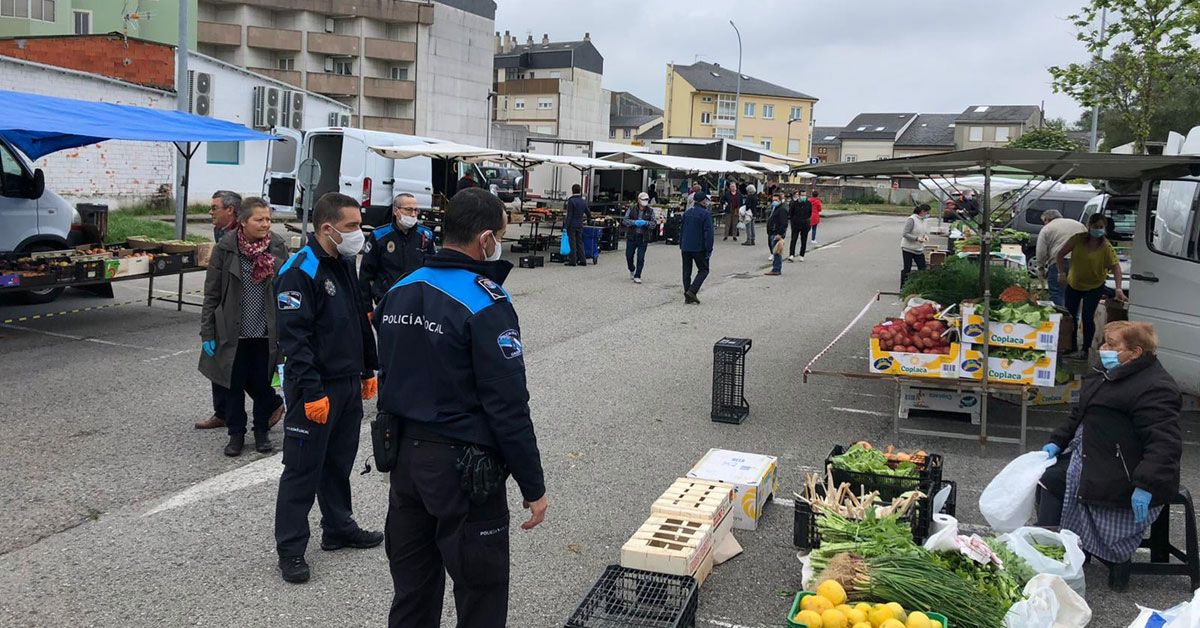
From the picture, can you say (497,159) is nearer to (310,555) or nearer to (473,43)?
(310,555)

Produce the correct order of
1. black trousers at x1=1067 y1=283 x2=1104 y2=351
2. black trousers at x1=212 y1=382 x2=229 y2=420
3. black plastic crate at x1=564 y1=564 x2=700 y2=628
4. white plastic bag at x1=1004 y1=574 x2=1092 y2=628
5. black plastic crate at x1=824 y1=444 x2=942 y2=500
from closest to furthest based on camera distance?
black plastic crate at x1=564 y1=564 x2=700 y2=628 → white plastic bag at x1=1004 y1=574 x2=1092 y2=628 → black plastic crate at x1=824 y1=444 x2=942 y2=500 → black trousers at x1=212 y1=382 x2=229 y2=420 → black trousers at x1=1067 y1=283 x2=1104 y2=351

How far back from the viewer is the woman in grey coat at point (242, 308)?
21.3ft

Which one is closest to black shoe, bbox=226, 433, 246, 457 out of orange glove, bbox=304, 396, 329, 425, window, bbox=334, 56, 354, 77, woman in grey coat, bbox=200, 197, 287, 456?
woman in grey coat, bbox=200, 197, 287, 456

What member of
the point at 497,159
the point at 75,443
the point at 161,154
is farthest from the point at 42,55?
the point at 75,443

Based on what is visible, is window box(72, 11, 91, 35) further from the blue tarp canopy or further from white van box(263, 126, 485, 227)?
the blue tarp canopy

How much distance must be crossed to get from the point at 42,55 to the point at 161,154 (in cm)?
451

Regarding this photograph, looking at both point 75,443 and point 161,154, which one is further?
point 161,154

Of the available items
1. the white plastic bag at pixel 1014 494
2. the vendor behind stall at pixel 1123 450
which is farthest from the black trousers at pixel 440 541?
the vendor behind stall at pixel 1123 450

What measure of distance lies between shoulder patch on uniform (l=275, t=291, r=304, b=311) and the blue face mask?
431 cm

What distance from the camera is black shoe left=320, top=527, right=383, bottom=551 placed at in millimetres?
5168

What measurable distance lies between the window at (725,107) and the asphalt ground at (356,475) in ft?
249

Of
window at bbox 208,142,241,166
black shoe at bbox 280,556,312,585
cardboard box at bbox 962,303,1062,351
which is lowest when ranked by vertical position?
black shoe at bbox 280,556,312,585

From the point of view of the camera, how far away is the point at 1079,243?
1123 cm

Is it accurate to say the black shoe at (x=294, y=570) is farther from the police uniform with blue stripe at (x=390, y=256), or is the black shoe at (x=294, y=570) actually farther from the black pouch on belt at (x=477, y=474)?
the police uniform with blue stripe at (x=390, y=256)
